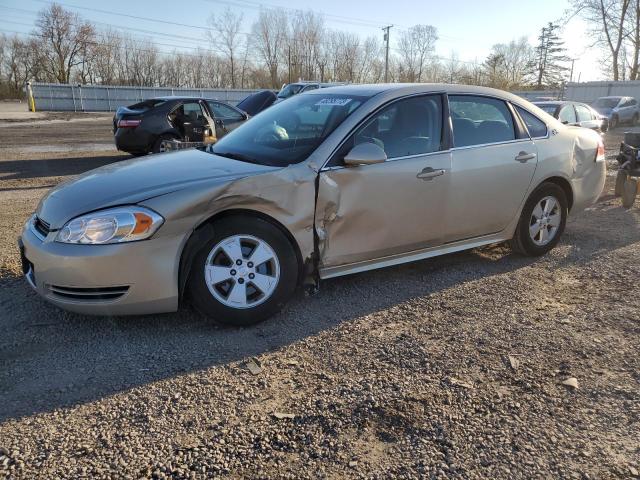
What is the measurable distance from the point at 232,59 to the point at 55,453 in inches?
2828

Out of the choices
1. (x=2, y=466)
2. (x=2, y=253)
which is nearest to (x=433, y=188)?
(x=2, y=466)

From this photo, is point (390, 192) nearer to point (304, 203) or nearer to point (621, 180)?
point (304, 203)

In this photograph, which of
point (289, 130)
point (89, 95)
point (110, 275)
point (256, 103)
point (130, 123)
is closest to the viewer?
point (110, 275)

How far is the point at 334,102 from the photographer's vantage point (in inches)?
165

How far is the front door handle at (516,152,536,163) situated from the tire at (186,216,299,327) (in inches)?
94.0

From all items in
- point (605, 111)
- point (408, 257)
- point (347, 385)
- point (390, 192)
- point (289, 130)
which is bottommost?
point (347, 385)

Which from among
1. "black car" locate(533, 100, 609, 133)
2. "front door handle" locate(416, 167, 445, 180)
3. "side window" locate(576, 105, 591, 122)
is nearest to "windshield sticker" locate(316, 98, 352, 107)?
"front door handle" locate(416, 167, 445, 180)

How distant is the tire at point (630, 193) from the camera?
24.2 ft

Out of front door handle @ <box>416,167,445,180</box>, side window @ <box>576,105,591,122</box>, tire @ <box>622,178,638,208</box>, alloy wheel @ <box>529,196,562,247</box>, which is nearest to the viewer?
front door handle @ <box>416,167,445,180</box>

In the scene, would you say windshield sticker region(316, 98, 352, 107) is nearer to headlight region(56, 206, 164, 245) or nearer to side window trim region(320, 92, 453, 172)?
side window trim region(320, 92, 453, 172)

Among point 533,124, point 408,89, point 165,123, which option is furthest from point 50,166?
point 533,124

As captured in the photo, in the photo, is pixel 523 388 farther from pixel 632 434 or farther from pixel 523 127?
pixel 523 127

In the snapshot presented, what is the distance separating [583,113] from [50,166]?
525 inches

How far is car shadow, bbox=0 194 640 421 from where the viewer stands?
110 inches
